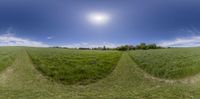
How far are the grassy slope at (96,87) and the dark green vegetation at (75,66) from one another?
5.10 ft

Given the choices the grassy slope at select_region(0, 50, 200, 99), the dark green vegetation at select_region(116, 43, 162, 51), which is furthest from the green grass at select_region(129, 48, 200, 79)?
the dark green vegetation at select_region(116, 43, 162, 51)

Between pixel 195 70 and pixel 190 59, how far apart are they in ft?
20.7

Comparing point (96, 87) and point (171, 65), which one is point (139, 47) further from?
point (96, 87)

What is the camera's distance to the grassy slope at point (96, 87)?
2538 cm

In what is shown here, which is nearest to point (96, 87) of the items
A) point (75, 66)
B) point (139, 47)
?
point (75, 66)

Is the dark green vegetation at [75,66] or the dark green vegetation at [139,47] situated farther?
the dark green vegetation at [139,47]

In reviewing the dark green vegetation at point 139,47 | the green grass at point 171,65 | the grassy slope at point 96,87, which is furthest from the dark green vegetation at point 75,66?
the dark green vegetation at point 139,47

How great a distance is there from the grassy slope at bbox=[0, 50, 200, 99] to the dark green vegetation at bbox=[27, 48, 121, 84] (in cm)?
155

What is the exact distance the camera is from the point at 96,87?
3025 cm

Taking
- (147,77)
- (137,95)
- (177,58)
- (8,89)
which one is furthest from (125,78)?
(8,89)

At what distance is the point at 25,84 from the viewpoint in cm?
3009

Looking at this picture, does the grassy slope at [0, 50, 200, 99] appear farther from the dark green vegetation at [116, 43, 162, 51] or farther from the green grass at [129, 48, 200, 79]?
the dark green vegetation at [116, 43, 162, 51]

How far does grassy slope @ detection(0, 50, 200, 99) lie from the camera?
25375 mm

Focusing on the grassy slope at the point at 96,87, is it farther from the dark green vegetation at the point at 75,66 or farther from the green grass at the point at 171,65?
the green grass at the point at 171,65
